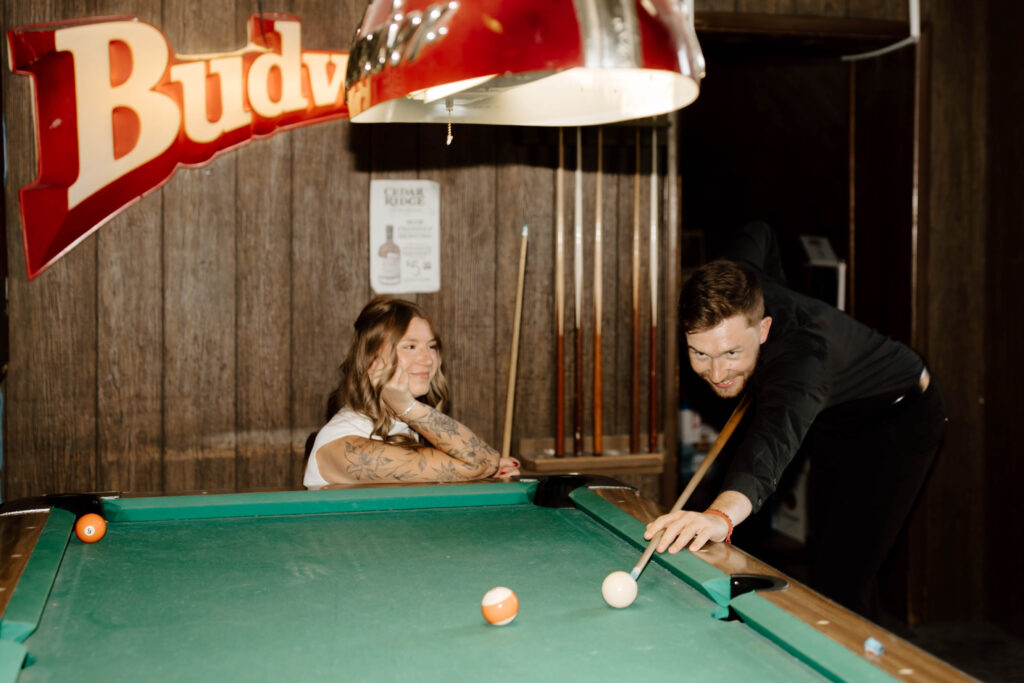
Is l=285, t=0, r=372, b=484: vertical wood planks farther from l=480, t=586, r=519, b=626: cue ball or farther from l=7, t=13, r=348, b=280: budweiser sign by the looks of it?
l=480, t=586, r=519, b=626: cue ball

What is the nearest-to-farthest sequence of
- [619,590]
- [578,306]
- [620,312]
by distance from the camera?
[619,590] → [578,306] → [620,312]

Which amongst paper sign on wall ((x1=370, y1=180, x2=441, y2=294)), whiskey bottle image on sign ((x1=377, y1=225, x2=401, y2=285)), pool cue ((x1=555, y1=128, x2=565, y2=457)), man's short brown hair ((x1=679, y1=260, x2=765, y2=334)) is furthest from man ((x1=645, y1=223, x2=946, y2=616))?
whiskey bottle image on sign ((x1=377, y1=225, x2=401, y2=285))

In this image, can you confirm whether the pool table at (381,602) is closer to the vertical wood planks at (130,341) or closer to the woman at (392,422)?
the woman at (392,422)

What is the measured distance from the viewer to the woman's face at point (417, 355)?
2748 millimetres

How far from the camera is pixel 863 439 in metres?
2.89

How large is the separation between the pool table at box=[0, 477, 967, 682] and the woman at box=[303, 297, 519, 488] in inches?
11.4

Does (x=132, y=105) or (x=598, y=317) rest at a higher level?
(x=132, y=105)

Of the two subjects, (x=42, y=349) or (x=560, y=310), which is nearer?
(x=42, y=349)

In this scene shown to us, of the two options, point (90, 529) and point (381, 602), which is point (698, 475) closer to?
point (381, 602)

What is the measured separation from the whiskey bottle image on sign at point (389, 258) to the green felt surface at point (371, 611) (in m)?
1.54

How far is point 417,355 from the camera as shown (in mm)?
2764

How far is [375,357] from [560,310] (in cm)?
100

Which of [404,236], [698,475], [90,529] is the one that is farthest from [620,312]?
[90,529]

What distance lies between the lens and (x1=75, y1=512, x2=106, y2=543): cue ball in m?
1.84
